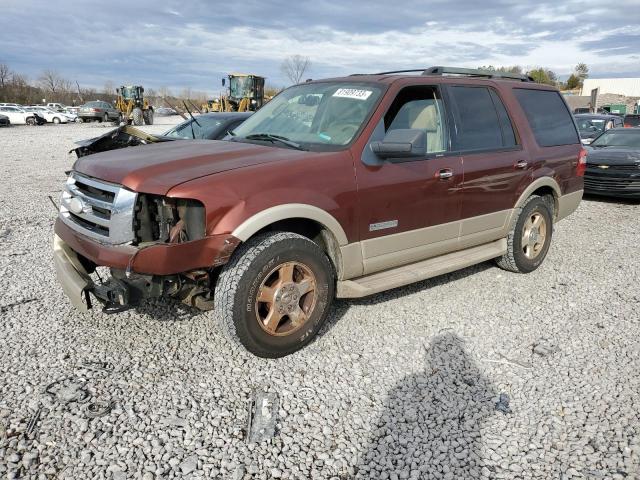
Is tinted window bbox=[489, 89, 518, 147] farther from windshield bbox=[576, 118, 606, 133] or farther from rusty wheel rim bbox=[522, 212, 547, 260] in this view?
windshield bbox=[576, 118, 606, 133]

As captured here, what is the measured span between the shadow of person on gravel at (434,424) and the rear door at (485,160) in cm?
153

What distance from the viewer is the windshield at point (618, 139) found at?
35.4ft

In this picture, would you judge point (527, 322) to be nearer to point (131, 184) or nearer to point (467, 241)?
point (467, 241)

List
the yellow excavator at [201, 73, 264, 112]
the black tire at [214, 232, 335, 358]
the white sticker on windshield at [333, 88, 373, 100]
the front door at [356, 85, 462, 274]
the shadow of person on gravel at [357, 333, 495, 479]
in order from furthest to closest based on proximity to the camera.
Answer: the yellow excavator at [201, 73, 264, 112] → the white sticker on windshield at [333, 88, 373, 100] → the front door at [356, 85, 462, 274] → the black tire at [214, 232, 335, 358] → the shadow of person on gravel at [357, 333, 495, 479]

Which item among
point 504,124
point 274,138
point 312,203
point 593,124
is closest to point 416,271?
point 312,203

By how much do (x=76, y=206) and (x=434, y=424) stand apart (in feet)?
9.07

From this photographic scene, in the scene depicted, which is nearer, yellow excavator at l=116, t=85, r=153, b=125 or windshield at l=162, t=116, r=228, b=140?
windshield at l=162, t=116, r=228, b=140

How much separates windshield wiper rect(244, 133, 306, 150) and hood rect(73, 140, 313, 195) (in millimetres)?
130

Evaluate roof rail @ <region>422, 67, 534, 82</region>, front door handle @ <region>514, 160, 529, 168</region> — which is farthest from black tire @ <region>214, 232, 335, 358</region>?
front door handle @ <region>514, 160, 529, 168</region>

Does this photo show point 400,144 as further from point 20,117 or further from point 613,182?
point 20,117

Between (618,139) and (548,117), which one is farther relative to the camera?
(618,139)

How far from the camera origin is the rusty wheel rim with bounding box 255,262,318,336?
3.33 meters

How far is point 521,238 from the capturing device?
509cm

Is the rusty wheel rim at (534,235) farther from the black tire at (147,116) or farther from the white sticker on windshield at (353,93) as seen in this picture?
the black tire at (147,116)
